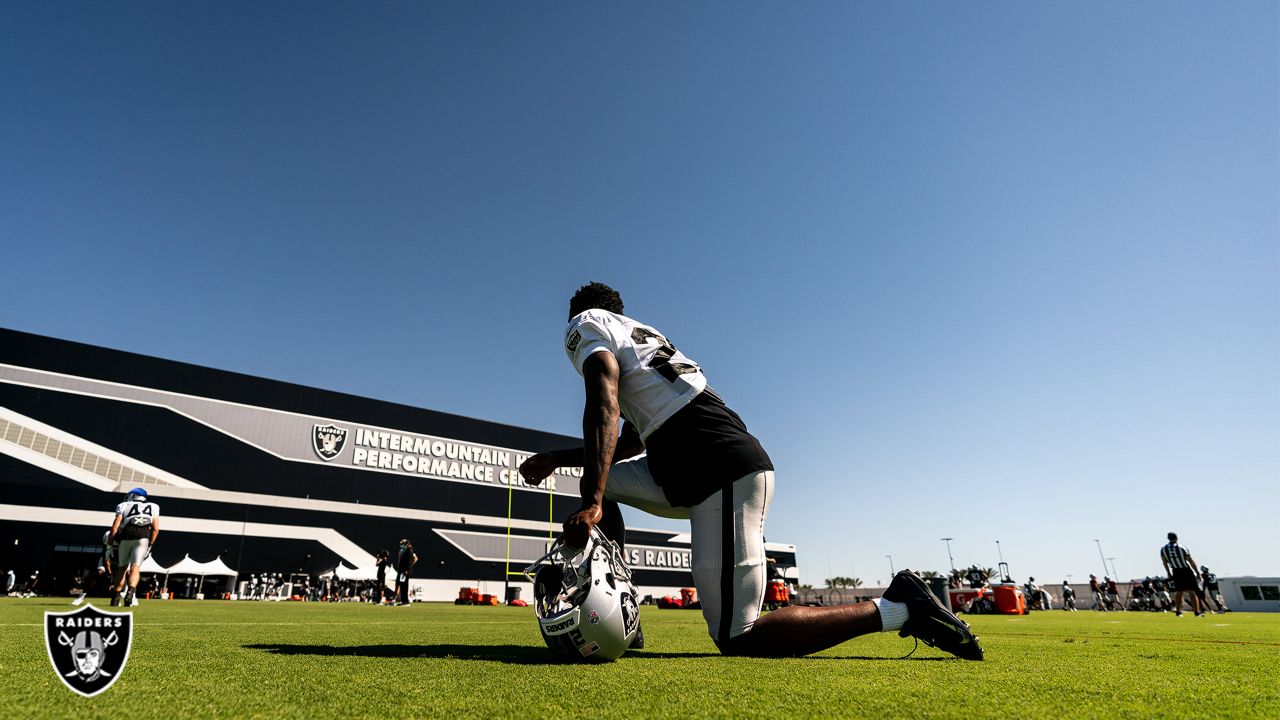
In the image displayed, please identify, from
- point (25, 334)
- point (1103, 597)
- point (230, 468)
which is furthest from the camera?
point (230, 468)

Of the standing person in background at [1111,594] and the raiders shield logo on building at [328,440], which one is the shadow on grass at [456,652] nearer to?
the standing person in background at [1111,594]

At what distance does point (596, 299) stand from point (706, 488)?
1.33 m

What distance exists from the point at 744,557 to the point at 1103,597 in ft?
104

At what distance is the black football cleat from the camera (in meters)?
2.82

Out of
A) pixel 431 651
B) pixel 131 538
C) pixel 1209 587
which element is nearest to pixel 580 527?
pixel 431 651

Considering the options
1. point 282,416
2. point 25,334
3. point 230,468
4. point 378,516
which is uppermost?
point 25,334

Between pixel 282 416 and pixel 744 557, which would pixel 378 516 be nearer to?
pixel 282 416

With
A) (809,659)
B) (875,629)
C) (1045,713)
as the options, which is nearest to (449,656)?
(809,659)

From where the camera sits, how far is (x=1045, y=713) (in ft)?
5.09

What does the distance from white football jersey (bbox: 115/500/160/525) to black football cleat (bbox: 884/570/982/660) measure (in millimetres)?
10437

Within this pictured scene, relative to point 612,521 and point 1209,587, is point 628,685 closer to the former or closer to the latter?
point 612,521

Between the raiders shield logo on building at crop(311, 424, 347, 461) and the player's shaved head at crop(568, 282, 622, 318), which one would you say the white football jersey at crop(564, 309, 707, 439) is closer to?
the player's shaved head at crop(568, 282, 622, 318)

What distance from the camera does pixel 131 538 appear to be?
8.98 metres

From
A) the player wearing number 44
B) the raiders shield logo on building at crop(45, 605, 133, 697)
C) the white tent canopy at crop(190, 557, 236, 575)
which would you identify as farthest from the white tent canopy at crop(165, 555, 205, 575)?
the raiders shield logo on building at crop(45, 605, 133, 697)
